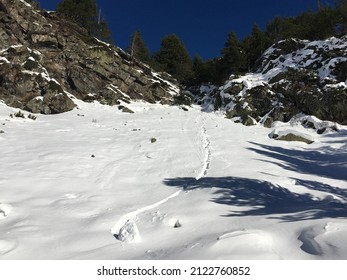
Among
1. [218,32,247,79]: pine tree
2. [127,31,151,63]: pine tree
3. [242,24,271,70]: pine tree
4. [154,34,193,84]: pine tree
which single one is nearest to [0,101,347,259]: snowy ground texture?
[218,32,247,79]: pine tree

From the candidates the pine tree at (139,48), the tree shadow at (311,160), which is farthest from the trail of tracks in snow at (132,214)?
the pine tree at (139,48)

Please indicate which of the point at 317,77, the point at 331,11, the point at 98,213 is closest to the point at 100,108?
the point at 317,77

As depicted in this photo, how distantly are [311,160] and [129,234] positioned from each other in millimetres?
10761

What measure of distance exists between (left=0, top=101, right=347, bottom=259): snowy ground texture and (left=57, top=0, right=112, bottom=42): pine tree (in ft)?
121

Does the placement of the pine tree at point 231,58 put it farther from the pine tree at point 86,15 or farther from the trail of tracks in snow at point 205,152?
the trail of tracks in snow at point 205,152

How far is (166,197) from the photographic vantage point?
8.03m

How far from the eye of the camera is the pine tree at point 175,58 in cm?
5162

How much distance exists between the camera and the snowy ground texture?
194 inches

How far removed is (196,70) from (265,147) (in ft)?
118

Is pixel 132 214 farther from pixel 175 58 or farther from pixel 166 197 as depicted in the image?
pixel 175 58

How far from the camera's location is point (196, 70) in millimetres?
49875

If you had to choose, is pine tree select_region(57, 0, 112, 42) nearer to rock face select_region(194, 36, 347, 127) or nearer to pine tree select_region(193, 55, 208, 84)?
pine tree select_region(193, 55, 208, 84)

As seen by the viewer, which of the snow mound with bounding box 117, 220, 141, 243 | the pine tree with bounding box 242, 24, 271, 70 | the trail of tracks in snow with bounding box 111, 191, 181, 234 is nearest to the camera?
the snow mound with bounding box 117, 220, 141, 243

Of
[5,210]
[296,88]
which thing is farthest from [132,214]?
[296,88]
